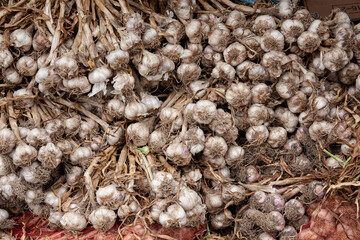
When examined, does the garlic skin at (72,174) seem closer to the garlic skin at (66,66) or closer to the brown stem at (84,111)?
the brown stem at (84,111)

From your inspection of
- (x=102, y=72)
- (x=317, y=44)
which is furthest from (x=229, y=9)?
(x=102, y=72)

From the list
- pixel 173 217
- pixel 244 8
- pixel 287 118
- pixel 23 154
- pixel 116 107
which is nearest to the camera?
pixel 173 217

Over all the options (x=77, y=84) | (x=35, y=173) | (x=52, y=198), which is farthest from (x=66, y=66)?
(x=52, y=198)

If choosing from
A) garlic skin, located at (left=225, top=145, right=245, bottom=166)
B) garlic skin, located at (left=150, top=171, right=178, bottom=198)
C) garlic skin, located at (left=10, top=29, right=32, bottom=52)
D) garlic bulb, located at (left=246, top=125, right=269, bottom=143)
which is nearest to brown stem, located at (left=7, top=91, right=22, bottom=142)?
garlic skin, located at (left=10, top=29, right=32, bottom=52)

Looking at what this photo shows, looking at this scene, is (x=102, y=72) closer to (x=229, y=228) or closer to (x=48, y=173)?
(x=48, y=173)

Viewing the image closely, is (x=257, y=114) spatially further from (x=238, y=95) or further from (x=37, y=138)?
(x=37, y=138)

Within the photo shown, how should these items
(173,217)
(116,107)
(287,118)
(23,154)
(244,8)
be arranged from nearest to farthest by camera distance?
(173,217) → (23,154) → (116,107) → (287,118) → (244,8)
